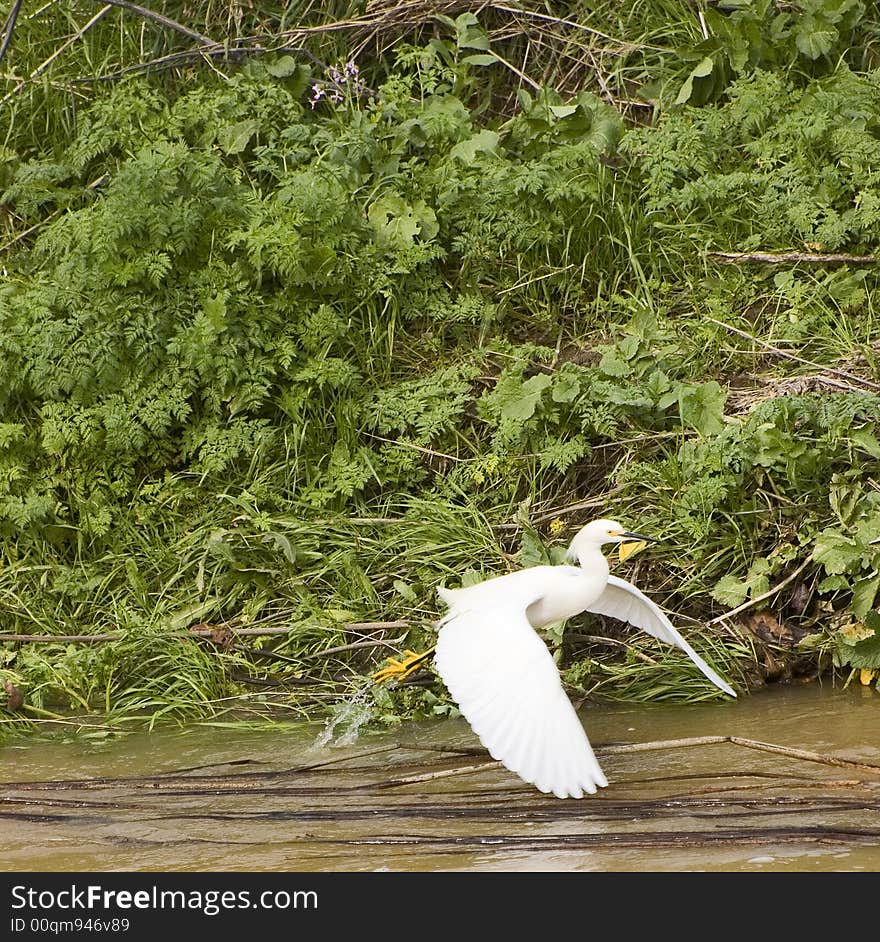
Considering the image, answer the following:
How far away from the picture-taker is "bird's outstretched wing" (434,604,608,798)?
3.58m

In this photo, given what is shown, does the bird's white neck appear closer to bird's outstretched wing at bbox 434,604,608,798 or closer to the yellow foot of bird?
bird's outstretched wing at bbox 434,604,608,798

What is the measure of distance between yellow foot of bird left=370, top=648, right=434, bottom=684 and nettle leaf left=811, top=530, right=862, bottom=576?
5.06ft

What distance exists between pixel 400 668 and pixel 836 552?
5.65 feet

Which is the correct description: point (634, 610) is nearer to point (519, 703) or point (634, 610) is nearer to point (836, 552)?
point (836, 552)

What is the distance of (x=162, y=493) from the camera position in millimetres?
5898

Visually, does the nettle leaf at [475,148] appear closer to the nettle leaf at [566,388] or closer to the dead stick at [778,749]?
the nettle leaf at [566,388]

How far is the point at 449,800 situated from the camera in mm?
3965

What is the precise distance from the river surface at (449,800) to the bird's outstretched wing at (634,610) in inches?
12.1

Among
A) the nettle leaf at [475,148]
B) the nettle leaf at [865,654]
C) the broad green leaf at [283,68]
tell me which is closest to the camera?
the nettle leaf at [865,654]

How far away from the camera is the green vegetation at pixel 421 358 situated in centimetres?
525

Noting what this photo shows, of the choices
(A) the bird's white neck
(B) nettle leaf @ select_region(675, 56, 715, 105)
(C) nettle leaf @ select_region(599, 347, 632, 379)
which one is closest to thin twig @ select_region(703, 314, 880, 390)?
(C) nettle leaf @ select_region(599, 347, 632, 379)

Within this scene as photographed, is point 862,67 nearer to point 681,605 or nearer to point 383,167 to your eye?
point 383,167

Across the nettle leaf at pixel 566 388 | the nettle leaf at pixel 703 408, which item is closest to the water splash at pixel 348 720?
the nettle leaf at pixel 566 388

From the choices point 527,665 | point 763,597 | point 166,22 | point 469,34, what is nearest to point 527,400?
point 763,597
